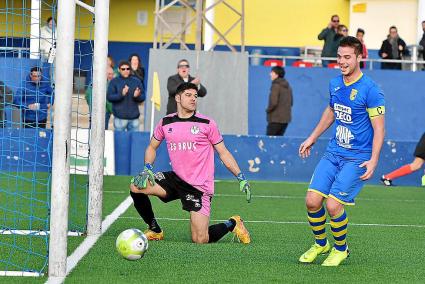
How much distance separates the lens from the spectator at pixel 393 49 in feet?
91.2

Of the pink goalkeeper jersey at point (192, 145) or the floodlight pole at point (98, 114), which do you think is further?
the floodlight pole at point (98, 114)

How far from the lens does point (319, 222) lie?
410 inches

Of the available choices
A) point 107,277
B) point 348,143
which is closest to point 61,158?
point 107,277

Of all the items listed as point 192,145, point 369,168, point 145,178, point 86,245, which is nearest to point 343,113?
point 369,168

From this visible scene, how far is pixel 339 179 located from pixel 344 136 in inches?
15.8

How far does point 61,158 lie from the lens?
9.05m

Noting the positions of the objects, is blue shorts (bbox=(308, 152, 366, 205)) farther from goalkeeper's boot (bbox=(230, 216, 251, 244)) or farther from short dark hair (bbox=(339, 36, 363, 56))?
goalkeeper's boot (bbox=(230, 216, 251, 244))

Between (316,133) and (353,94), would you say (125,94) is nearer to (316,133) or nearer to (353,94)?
(316,133)

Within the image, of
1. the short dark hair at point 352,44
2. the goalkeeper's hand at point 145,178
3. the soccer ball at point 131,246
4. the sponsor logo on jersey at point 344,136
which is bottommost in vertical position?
the soccer ball at point 131,246

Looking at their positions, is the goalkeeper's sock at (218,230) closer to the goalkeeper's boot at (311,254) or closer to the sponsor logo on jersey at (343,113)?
the goalkeeper's boot at (311,254)

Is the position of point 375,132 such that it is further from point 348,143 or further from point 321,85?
point 321,85

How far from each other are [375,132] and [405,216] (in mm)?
5781

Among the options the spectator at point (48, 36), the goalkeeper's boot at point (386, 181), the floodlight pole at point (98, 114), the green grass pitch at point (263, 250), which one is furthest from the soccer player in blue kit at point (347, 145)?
the goalkeeper's boot at point (386, 181)

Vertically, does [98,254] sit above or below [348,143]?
below
